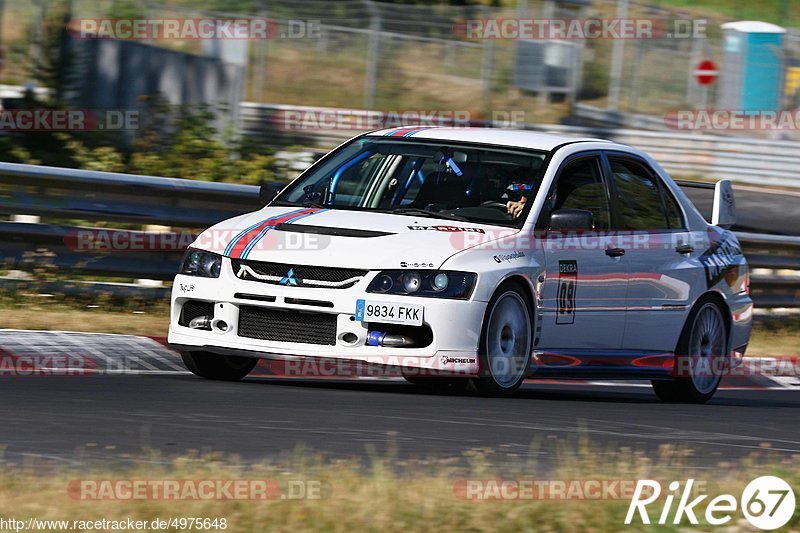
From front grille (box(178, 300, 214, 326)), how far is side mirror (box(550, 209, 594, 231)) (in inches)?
74.8

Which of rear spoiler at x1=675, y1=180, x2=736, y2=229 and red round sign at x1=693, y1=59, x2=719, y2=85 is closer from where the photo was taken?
rear spoiler at x1=675, y1=180, x2=736, y2=229

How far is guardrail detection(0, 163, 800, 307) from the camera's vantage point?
34.0ft

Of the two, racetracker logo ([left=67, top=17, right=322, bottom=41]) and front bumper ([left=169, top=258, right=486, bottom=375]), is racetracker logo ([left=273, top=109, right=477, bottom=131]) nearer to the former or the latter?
racetracker logo ([left=67, top=17, right=322, bottom=41])

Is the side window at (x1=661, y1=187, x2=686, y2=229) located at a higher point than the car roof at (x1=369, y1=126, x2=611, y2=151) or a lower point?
lower

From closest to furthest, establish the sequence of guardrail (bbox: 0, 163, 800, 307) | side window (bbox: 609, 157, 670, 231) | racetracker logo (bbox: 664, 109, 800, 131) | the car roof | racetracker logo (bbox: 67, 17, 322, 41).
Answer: the car roof, side window (bbox: 609, 157, 670, 231), guardrail (bbox: 0, 163, 800, 307), racetracker logo (bbox: 67, 17, 322, 41), racetracker logo (bbox: 664, 109, 800, 131)

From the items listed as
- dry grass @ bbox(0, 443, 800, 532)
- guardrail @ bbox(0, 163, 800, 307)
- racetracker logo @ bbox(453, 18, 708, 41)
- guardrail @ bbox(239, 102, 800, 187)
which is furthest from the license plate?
guardrail @ bbox(239, 102, 800, 187)

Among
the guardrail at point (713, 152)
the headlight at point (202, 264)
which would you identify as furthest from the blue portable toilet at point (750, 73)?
the headlight at point (202, 264)

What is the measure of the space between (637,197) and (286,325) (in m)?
2.79

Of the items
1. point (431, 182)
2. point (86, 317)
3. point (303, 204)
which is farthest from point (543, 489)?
point (86, 317)

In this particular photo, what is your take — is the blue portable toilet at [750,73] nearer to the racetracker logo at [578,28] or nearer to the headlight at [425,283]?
the racetracker logo at [578,28]

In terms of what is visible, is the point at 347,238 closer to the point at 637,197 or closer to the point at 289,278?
the point at 289,278

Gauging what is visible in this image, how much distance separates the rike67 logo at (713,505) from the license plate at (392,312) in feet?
7.94

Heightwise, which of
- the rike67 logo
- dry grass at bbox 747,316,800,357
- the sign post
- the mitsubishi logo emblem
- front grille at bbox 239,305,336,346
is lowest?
dry grass at bbox 747,316,800,357

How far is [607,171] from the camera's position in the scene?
365 inches
